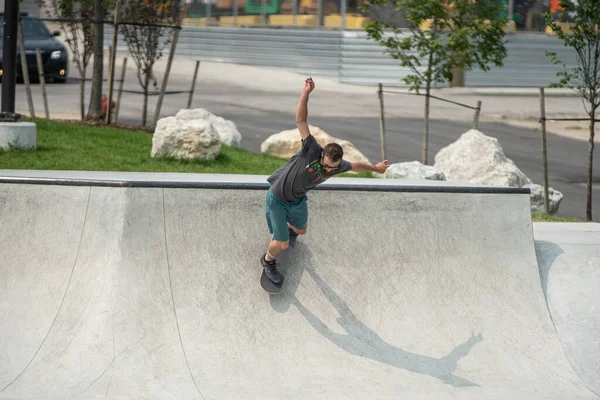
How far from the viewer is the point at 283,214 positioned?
22.0 feet

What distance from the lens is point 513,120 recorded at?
23.5 m

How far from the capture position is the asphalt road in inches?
670

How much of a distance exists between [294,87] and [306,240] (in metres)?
20.6

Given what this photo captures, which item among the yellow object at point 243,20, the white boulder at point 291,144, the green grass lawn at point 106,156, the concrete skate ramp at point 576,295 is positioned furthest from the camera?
the yellow object at point 243,20

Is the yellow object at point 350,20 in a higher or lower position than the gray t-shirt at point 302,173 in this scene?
higher

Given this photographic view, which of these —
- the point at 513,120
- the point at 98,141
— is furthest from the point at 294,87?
the point at 98,141

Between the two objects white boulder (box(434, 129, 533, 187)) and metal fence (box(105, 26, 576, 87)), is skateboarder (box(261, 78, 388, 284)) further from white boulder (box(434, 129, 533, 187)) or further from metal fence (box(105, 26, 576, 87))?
metal fence (box(105, 26, 576, 87))

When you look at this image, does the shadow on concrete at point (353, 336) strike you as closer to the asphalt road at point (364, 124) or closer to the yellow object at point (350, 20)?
the asphalt road at point (364, 124)

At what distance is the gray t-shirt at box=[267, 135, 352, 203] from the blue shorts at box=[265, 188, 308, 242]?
0.06 metres

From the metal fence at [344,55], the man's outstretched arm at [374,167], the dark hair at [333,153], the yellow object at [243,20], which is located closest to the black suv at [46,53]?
the metal fence at [344,55]

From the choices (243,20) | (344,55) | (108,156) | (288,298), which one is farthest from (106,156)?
(243,20)

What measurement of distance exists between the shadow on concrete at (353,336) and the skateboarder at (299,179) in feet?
0.75

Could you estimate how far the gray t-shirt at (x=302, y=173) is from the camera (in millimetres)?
6379

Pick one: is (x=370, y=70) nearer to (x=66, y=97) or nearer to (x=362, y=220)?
(x=66, y=97)
